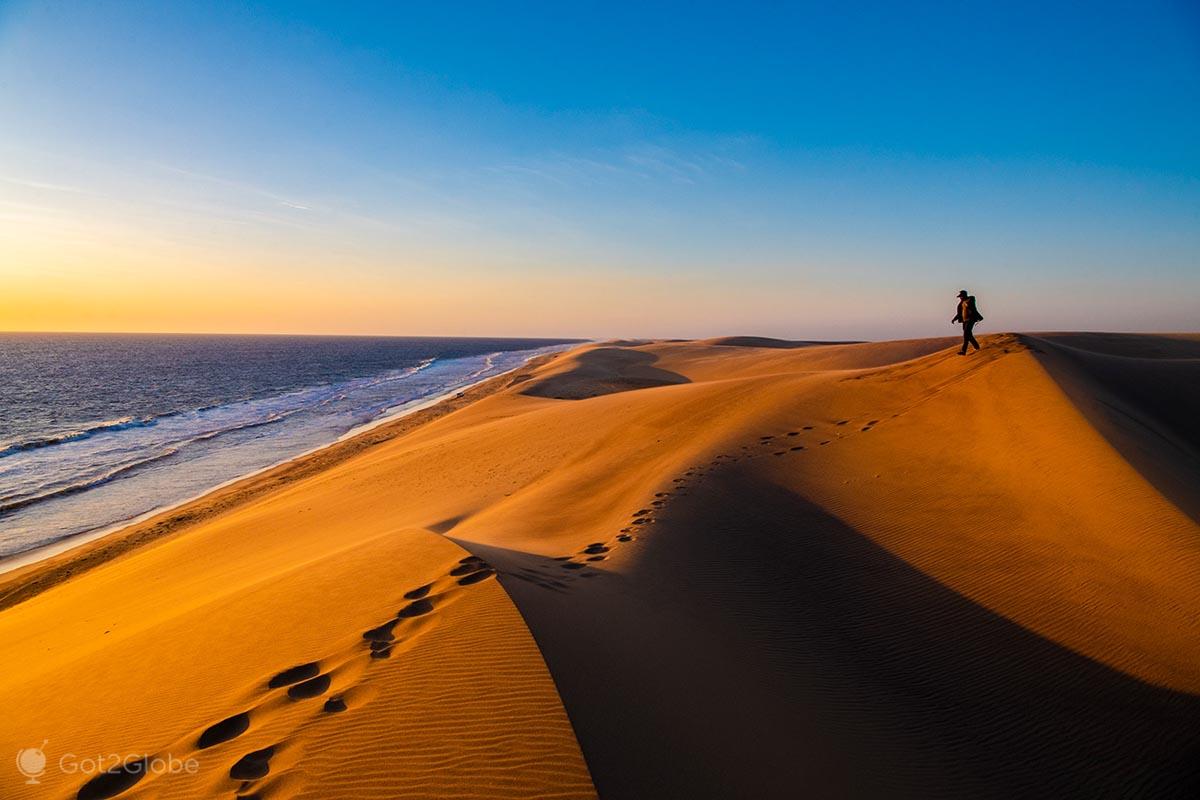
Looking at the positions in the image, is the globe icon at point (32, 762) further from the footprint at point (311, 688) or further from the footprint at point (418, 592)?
the footprint at point (418, 592)

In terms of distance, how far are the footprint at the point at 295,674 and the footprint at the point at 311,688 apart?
103 millimetres

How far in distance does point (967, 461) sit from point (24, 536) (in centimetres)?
2194

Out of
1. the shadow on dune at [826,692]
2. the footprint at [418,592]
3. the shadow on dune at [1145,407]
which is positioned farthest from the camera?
the shadow on dune at [1145,407]

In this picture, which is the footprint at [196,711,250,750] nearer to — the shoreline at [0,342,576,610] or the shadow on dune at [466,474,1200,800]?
the shadow on dune at [466,474,1200,800]

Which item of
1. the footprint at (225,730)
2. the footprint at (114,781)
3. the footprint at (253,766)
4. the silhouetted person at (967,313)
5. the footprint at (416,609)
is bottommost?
the footprint at (114,781)

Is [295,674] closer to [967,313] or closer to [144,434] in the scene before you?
[967,313]

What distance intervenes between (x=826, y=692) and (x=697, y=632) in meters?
1.10

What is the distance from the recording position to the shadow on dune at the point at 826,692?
338 centimetres

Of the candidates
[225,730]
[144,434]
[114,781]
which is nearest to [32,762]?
[114,781]

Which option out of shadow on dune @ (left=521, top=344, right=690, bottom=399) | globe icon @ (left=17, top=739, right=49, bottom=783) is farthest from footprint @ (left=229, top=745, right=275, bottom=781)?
shadow on dune @ (left=521, top=344, right=690, bottom=399)

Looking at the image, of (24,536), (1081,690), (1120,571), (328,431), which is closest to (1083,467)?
(1120,571)

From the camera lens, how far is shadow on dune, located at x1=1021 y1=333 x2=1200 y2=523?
28.1ft

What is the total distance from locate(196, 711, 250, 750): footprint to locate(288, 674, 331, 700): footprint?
0.90ft

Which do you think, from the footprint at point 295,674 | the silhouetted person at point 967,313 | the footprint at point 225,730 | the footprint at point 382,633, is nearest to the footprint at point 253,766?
the footprint at point 225,730
